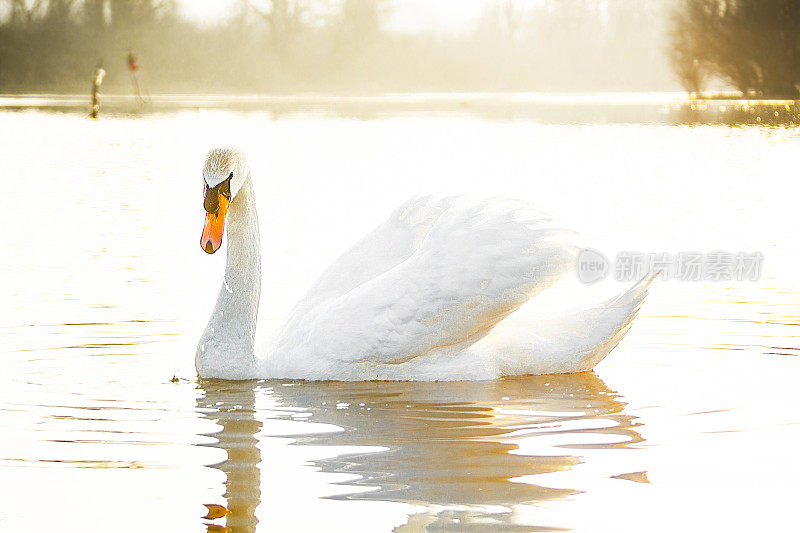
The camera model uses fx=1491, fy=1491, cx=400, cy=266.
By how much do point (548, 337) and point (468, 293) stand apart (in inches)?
33.4

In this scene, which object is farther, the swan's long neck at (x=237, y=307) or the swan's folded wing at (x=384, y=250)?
the swan's folded wing at (x=384, y=250)

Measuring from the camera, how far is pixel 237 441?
20.5ft

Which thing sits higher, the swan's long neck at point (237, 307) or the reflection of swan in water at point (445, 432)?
the swan's long neck at point (237, 307)

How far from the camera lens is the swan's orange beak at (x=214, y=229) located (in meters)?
7.29

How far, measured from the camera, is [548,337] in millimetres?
7754

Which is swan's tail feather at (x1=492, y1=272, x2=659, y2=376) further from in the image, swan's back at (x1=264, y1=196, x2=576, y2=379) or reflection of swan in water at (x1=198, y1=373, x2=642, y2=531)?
swan's back at (x1=264, y1=196, x2=576, y2=379)

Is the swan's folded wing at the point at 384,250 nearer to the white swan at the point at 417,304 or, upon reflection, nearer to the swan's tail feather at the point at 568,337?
the white swan at the point at 417,304

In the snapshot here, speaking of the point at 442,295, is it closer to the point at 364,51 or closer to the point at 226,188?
the point at 226,188

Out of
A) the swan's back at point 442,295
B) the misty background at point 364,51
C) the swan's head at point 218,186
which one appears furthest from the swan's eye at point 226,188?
the misty background at point 364,51

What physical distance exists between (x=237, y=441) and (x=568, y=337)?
2.16 m

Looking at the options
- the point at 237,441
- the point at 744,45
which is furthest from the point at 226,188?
the point at 744,45

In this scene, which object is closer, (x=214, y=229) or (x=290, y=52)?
(x=214, y=229)

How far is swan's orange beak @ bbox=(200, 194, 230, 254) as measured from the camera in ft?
23.9

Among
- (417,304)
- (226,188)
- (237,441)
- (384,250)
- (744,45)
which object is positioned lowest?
(237,441)
